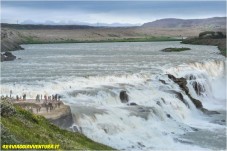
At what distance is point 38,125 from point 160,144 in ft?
33.9

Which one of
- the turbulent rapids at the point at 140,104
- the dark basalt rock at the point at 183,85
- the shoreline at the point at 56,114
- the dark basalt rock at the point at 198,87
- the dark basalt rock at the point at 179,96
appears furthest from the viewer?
the dark basalt rock at the point at 198,87

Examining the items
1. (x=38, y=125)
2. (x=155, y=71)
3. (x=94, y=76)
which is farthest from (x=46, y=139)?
(x=155, y=71)

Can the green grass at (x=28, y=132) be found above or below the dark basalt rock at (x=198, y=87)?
above

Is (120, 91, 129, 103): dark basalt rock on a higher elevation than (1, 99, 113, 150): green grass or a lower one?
lower

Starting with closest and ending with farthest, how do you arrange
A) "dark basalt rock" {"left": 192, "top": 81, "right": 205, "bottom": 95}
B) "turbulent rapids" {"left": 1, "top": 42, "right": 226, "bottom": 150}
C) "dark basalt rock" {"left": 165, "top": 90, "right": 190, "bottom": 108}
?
"turbulent rapids" {"left": 1, "top": 42, "right": 226, "bottom": 150} < "dark basalt rock" {"left": 165, "top": 90, "right": 190, "bottom": 108} < "dark basalt rock" {"left": 192, "top": 81, "right": 205, "bottom": 95}

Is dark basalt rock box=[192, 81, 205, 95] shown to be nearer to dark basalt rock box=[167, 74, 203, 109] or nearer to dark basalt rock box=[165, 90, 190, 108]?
dark basalt rock box=[167, 74, 203, 109]

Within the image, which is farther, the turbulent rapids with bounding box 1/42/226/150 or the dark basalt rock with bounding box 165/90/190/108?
the dark basalt rock with bounding box 165/90/190/108

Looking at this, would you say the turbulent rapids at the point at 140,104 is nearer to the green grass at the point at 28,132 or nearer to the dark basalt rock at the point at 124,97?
the dark basalt rock at the point at 124,97

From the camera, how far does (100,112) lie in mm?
24125

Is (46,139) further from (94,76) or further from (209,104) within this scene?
(209,104)

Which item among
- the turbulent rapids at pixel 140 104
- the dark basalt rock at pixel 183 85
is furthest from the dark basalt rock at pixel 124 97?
the dark basalt rock at pixel 183 85

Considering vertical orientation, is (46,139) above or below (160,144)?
above

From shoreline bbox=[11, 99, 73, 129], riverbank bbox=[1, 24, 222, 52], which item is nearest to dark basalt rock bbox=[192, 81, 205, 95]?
shoreline bbox=[11, 99, 73, 129]

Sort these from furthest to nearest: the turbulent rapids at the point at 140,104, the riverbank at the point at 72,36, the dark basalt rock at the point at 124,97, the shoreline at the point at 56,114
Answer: the riverbank at the point at 72,36 < the dark basalt rock at the point at 124,97 < the turbulent rapids at the point at 140,104 < the shoreline at the point at 56,114
